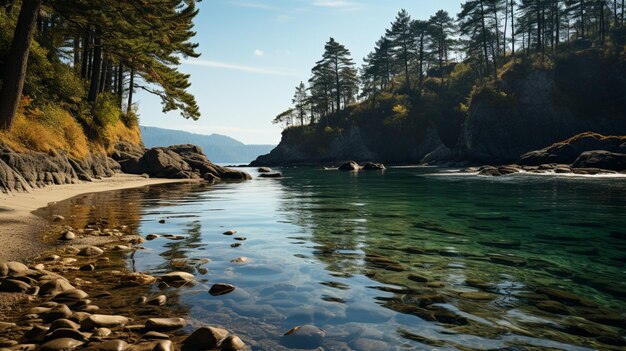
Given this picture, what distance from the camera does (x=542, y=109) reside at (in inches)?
2343

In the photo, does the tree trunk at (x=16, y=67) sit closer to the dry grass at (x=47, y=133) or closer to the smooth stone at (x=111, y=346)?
the dry grass at (x=47, y=133)

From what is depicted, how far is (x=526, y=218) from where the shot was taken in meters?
11.0

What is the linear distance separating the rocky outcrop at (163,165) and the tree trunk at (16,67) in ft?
50.2

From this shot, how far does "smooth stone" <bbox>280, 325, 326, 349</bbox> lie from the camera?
10.8ft

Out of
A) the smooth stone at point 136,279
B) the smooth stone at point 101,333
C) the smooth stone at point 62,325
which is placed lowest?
the smooth stone at point 136,279

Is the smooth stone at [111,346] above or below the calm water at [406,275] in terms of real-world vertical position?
above

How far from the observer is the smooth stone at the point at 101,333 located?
328cm

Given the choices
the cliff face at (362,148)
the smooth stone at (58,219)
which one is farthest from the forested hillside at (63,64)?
the cliff face at (362,148)

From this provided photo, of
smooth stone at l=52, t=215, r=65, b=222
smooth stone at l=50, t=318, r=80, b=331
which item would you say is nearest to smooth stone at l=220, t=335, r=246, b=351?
smooth stone at l=50, t=318, r=80, b=331

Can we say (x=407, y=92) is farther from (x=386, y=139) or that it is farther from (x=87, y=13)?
(x=87, y=13)

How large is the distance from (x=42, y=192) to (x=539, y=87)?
220ft

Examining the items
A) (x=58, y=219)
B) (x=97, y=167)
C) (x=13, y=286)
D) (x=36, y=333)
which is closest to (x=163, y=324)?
(x=36, y=333)

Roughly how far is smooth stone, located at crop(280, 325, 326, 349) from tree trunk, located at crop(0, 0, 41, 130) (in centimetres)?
1610

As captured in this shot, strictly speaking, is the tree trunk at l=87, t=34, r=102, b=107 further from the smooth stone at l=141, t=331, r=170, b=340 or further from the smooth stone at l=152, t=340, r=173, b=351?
the smooth stone at l=152, t=340, r=173, b=351
